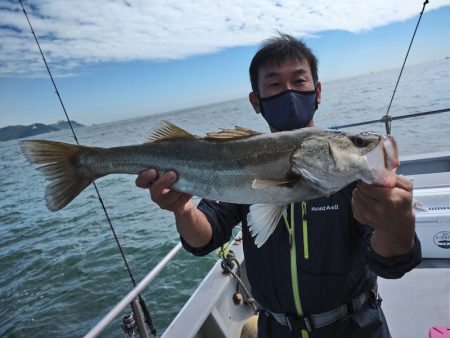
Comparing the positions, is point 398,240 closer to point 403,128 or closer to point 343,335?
point 343,335

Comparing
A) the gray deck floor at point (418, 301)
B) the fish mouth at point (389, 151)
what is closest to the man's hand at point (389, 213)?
the fish mouth at point (389, 151)

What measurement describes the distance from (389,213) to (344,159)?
0.38m

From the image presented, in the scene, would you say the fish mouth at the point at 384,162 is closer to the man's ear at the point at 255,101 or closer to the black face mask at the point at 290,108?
the black face mask at the point at 290,108

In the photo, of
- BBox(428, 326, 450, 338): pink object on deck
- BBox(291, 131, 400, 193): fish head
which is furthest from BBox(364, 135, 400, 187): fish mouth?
BBox(428, 326, 450, 338): pink object on deck

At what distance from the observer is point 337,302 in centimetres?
239

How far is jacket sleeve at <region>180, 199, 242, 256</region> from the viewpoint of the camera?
2922 millimetres

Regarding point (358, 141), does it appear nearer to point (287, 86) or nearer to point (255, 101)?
point (287, 86)

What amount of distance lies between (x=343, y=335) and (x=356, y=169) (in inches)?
51.6

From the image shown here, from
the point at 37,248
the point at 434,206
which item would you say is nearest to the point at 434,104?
the point at 434,206

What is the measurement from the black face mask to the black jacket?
0.67 meters

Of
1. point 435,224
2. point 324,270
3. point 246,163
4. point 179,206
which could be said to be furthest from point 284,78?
point 435,224

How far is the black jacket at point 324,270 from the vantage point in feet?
7.84

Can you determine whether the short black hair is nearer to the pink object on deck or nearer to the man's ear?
the man's ear

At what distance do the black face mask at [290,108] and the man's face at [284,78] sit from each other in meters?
0.07
